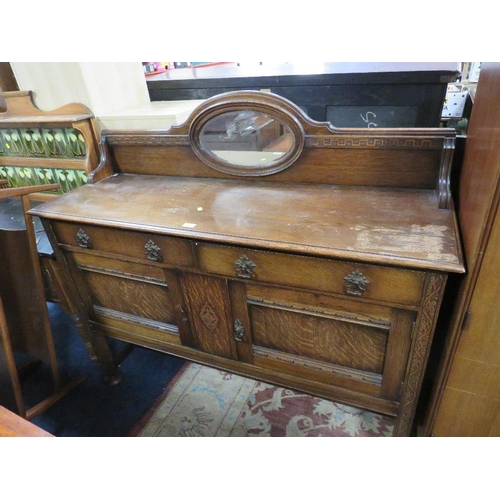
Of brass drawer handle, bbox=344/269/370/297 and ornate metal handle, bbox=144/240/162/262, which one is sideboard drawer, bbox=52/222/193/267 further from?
brass drawer handle, bbox=344/269/370/297

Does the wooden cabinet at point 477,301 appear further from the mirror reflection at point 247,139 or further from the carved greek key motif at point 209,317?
the carved greek key motif at point 209,317

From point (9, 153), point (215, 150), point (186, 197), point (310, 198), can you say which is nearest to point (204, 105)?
point (215, 150)

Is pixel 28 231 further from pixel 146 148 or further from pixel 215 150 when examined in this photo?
pixel 215 150

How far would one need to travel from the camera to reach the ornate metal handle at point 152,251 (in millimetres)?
1110

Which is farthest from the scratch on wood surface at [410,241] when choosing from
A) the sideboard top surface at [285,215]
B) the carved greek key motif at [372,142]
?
the carved greek key motif at [372,142]

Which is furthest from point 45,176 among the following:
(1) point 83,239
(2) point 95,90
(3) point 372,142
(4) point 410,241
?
(4) point 410,241

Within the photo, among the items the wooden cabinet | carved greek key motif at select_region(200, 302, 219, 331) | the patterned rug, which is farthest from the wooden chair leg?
the wooden cabinet

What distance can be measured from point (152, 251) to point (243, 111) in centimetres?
56

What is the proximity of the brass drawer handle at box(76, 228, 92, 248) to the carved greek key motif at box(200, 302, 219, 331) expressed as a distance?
450mm

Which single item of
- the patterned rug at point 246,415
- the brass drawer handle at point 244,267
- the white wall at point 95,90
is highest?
the white wall at point 95,90

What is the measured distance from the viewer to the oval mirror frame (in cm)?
→ 114

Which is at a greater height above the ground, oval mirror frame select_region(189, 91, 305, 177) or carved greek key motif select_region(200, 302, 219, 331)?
oval mirror frame select_region(189, 91, 305, 177)

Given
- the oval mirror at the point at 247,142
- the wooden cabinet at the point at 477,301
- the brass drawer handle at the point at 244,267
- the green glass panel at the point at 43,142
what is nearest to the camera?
the wooden cabinet at the point at 477,301

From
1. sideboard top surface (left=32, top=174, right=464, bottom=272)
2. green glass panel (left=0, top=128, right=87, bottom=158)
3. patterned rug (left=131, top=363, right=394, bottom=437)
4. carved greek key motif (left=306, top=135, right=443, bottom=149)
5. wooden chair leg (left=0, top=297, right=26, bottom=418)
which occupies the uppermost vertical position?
carved greek key motif (left=306, top=135, right=443, bottom=149)
